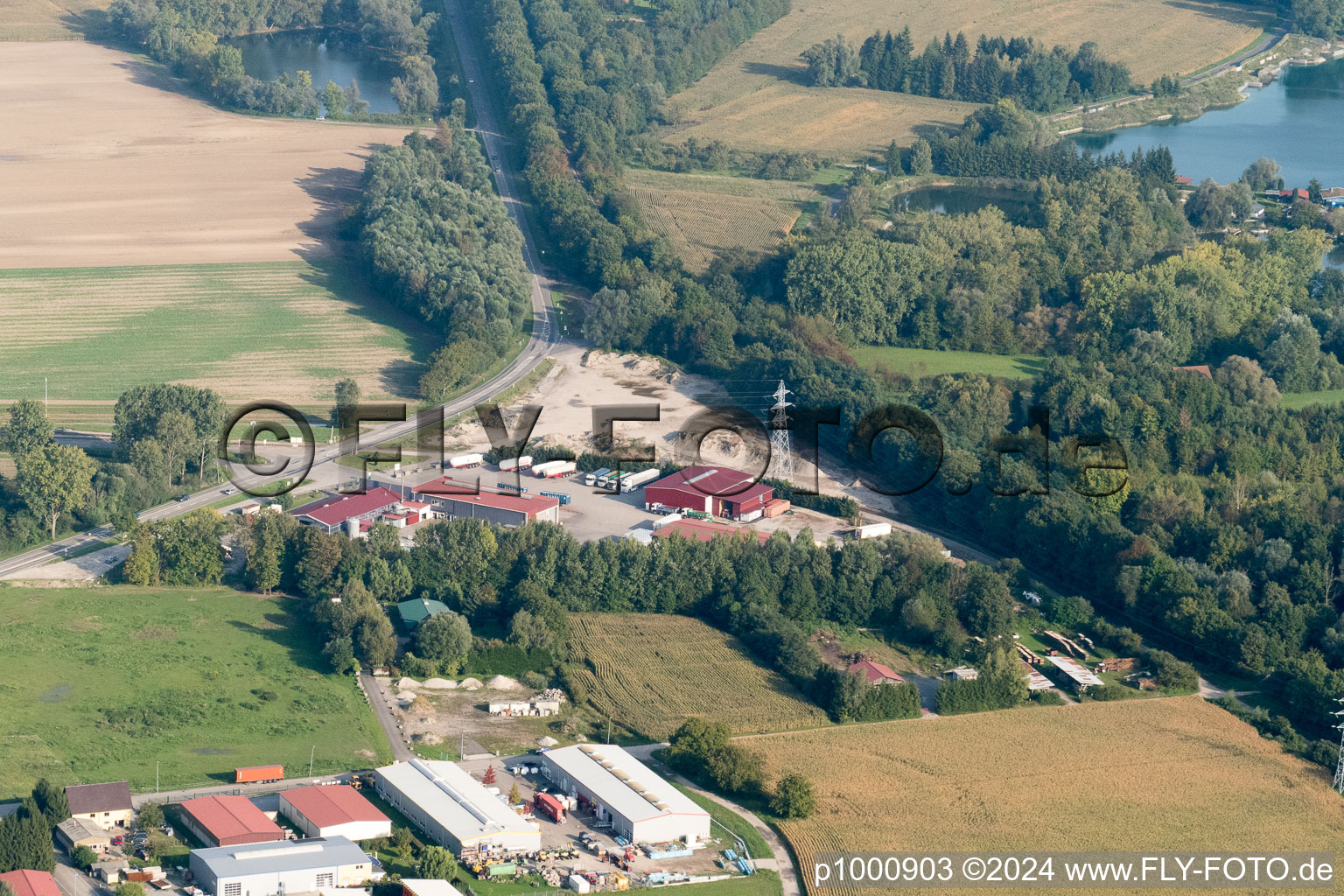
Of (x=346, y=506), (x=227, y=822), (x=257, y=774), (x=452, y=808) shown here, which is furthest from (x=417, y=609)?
(x=227, y=822)

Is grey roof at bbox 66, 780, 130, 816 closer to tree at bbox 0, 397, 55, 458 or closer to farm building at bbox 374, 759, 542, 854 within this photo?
farm building at bbox 374, 759, 542, 854

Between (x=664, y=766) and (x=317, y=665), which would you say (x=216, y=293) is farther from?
(x=664, y=766)

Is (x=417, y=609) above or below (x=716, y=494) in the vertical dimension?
below

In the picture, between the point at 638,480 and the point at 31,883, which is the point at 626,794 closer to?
the point at 31,883

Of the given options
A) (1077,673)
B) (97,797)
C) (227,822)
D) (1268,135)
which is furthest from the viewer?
(1268,135)

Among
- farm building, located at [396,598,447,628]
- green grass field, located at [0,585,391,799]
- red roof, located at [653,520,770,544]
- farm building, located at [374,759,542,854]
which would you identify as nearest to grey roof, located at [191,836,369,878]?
farm building, located at [374,759,542,854]

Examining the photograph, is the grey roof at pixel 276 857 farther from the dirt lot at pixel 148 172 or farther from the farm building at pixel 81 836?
the dirt lot at pixel 148 172
